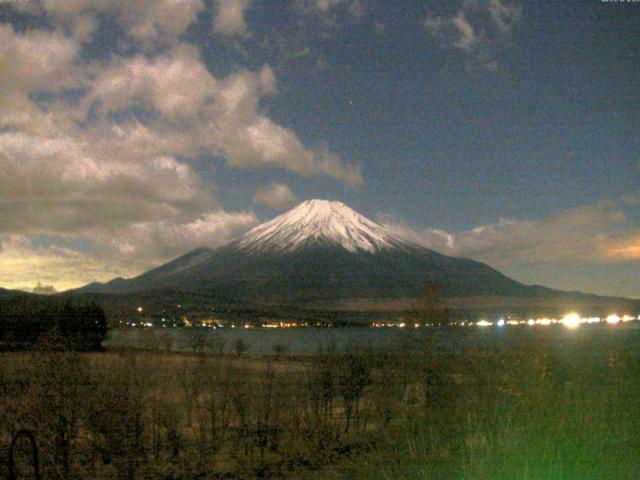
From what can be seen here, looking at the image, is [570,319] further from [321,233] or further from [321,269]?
[321,233]

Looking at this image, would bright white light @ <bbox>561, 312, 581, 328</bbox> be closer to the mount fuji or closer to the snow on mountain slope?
the mount fuji

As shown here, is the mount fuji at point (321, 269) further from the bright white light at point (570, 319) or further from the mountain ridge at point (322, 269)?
the bright white light at point (570, 319)

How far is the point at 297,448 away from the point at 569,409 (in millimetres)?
5093

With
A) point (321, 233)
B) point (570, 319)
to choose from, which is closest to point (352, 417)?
point (570, 319)

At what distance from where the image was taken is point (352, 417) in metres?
12.8

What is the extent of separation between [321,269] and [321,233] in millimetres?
29535

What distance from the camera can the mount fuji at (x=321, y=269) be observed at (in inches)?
5017

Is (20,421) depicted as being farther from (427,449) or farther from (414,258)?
(414,258)

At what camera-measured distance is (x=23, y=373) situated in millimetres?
9164

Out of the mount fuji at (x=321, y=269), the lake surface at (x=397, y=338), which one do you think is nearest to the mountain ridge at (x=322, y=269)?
the mount fuji at (x=321, y=269)

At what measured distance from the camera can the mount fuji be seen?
127 metres

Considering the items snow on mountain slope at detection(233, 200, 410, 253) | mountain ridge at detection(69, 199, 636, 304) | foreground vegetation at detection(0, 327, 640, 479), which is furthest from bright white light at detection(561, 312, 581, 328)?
foreground vegetation at detection(0, 327, 640, 479)

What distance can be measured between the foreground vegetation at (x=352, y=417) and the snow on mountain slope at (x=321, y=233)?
14645 centimetres

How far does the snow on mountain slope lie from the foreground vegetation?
480 ft
